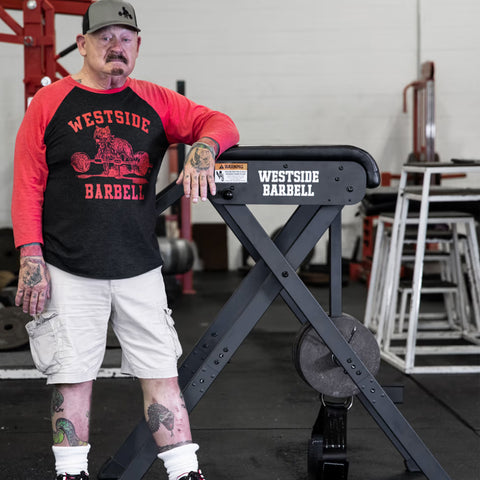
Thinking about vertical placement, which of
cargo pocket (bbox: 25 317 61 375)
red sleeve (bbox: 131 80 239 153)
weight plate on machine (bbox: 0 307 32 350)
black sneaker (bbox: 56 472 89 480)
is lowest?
weight plate on machine (bbox: 0 307 32 350)

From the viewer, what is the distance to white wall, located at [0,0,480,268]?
7.84 m

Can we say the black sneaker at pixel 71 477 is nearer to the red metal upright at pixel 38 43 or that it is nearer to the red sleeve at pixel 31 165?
the red sleeve at pixel 31 165

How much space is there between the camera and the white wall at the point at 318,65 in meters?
7.84

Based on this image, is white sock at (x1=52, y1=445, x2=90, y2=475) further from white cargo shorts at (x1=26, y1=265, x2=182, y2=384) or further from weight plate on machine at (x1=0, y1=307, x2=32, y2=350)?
weight plate on machine at (x1=0, y1=307, x2=32, y2=350)

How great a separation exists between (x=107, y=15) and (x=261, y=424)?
1768 mm

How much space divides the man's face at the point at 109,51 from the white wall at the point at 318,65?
6.04 metres

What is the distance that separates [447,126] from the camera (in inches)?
311

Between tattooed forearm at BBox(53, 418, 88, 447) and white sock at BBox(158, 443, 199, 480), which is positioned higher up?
tattooed forearm at BBox(53, 418, 88, 447)

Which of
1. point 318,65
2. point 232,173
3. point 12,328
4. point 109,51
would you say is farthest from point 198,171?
point 318,65

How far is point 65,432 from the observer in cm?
192

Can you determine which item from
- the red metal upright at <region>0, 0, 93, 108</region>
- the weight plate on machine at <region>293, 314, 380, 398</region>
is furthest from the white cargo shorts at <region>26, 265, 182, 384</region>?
the red metal upright at <region>0, 0, 93, 108</region>

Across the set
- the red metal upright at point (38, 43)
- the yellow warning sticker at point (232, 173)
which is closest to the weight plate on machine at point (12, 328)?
the red metal upright at point (38, 43)

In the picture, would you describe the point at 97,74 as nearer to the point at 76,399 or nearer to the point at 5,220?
the point at 76,399

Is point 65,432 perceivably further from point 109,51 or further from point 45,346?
point 109,51
